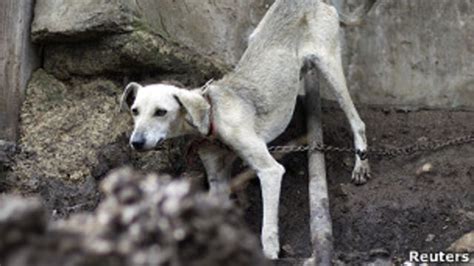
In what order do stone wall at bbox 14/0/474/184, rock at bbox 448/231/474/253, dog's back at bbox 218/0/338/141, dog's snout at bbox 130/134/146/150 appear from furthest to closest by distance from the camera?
stone wall at bbox 14/0/474/184 → dog's back at bbox 218/0/338/141 → rock at bbox 448/231/474/253 → dog's snout at bbox 130/134/146/150

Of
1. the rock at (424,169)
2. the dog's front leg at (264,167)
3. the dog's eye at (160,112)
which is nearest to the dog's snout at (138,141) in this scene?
the dog's eye at (160,112)

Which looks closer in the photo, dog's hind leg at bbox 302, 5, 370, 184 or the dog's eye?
the dog's eye

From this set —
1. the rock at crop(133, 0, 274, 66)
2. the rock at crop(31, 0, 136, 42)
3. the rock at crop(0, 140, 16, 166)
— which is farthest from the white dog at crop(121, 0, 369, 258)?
the rock at crop(0, 140, 16, 166)

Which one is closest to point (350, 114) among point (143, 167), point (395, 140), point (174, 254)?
point (395, 140)

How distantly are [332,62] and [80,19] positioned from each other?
1776 mm

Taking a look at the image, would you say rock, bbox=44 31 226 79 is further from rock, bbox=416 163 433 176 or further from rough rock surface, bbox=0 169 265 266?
rough rock surface, bbox=0 169 265 266

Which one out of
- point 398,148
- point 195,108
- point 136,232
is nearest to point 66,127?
point 195,108

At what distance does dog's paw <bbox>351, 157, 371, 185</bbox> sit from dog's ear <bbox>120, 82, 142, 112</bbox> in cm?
165

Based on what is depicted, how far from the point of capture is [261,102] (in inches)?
228

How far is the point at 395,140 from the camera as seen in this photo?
6578mm

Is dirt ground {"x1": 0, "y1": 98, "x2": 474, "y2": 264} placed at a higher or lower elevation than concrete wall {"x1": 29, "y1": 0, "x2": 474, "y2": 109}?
lower

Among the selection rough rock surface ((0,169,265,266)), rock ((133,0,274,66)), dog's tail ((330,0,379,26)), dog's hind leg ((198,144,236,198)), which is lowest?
dog's hind leg ((198,144,236,198))

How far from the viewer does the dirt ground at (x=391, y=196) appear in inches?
214

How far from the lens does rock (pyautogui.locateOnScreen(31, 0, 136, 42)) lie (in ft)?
19.3
